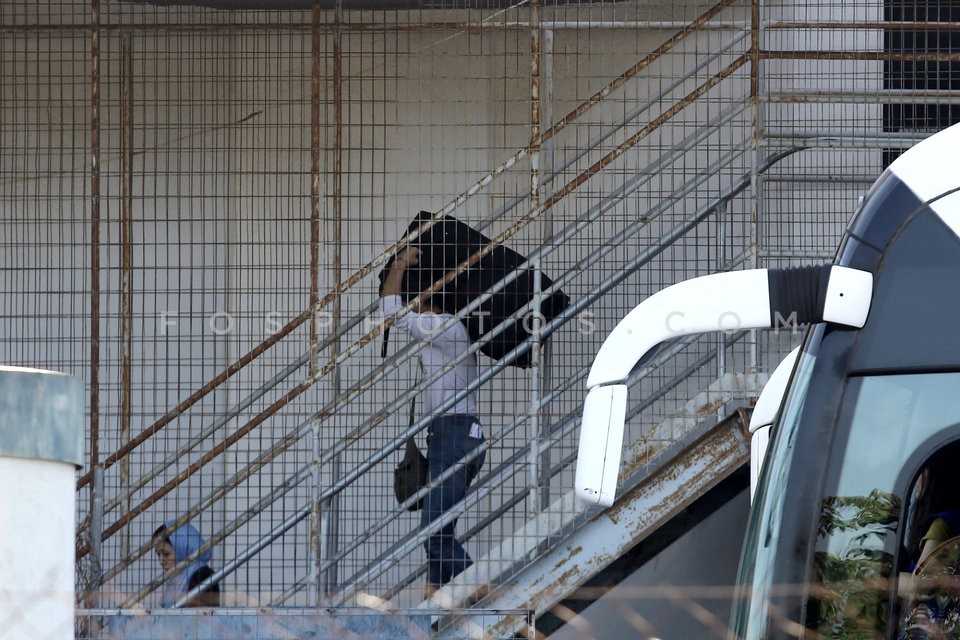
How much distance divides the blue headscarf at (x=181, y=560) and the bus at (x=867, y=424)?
3.99 meters

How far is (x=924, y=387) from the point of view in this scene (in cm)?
264

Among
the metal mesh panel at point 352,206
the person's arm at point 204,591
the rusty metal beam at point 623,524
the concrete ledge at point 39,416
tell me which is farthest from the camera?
the person's arm at point 204,591

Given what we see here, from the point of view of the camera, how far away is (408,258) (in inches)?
247

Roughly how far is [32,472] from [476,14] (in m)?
5.00

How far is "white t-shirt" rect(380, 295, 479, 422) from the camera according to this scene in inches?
248

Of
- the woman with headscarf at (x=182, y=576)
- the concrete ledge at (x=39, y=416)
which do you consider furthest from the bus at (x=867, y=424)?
the woman with headscarf at (x=182, y=576)

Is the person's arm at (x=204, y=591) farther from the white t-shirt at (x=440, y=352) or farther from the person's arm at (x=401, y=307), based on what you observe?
the person's arm at (x=401, y=307)

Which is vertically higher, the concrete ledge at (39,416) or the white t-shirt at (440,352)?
the white t-shirt at (440,352)

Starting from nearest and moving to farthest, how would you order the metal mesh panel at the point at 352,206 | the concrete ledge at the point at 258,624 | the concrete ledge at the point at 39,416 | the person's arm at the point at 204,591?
1. the concrete ledge at the point at 39,416
2. the concrete ledge at the point at 258,624
3. the metal mesh panel at the point at 352,206
4. the person's arm at the point at 204,591

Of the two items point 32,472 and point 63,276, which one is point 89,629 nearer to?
point 63,276

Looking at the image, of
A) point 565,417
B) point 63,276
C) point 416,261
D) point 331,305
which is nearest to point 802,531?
point 565,417

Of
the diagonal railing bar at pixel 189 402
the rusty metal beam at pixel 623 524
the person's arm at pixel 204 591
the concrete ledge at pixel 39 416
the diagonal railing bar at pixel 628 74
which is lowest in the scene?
the person's arm at pixel 204 591

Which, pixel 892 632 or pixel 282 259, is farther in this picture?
pixel 282 259

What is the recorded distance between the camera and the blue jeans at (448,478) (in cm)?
613
